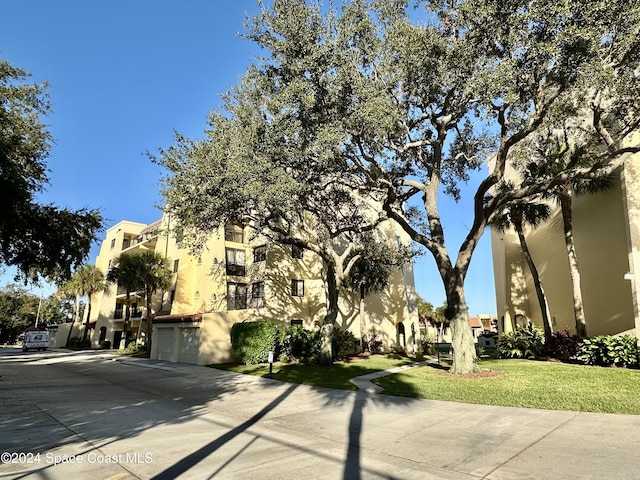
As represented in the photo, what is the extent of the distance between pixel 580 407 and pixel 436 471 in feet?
17.6

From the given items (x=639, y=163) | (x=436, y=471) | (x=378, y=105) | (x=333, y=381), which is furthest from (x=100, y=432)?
(x=639, y=163)

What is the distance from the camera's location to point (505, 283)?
25.2 meters

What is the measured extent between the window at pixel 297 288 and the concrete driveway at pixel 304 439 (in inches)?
593

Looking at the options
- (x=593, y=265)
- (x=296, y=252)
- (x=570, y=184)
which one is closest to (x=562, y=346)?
(x=593, y=265)

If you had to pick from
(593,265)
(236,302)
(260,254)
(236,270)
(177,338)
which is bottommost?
(177,338)

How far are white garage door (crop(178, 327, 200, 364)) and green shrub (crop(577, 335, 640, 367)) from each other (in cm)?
1853

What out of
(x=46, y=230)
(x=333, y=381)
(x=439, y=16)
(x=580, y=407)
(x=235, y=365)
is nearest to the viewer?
(x=580, y=407)

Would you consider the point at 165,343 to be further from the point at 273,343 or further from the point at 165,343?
the point at 273,343

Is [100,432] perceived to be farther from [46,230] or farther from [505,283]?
[505,283]

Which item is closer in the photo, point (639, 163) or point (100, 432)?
point (100, 432)

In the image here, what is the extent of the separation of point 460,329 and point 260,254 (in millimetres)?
15646

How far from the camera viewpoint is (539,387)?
11.2 metres

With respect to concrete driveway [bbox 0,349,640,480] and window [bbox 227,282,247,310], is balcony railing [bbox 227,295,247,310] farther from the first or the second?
concrete driveway [bbox 0,349,640,480]

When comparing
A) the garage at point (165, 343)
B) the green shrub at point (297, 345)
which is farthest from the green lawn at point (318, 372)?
the garage at point (165, 343)
